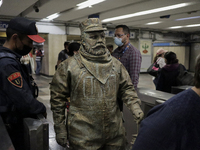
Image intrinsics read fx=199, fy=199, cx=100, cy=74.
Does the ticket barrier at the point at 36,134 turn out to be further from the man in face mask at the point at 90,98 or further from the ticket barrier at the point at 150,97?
the ticket barrier at the point at 150,97

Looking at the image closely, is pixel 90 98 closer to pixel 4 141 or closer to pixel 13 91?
pixel 13 91

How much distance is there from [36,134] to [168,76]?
10.3 feet

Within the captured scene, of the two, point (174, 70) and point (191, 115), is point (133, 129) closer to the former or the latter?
point (174, 70)

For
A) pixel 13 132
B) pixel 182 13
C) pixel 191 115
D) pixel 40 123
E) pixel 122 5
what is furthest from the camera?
pixel 182 13

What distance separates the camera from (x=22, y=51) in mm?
1800

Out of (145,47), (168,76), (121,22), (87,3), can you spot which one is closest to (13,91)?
(168,76)

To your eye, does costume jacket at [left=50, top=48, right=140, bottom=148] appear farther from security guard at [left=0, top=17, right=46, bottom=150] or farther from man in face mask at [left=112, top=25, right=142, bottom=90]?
man in face mask at [left=112, top=25, right=142, bottom=90]

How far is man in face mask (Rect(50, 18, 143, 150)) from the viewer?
5.45 ft

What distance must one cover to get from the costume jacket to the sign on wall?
507 inches

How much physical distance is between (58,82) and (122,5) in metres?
6.17

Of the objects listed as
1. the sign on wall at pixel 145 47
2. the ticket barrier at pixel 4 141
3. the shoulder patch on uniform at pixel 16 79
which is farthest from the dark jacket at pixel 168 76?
the sign on wall at pixel 145 47

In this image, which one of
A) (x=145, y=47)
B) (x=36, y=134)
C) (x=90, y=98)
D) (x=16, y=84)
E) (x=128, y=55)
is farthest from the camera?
(x=145, y=47)

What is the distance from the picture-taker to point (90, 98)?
167 cm

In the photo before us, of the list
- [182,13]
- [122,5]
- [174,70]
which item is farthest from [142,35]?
[174,70]
